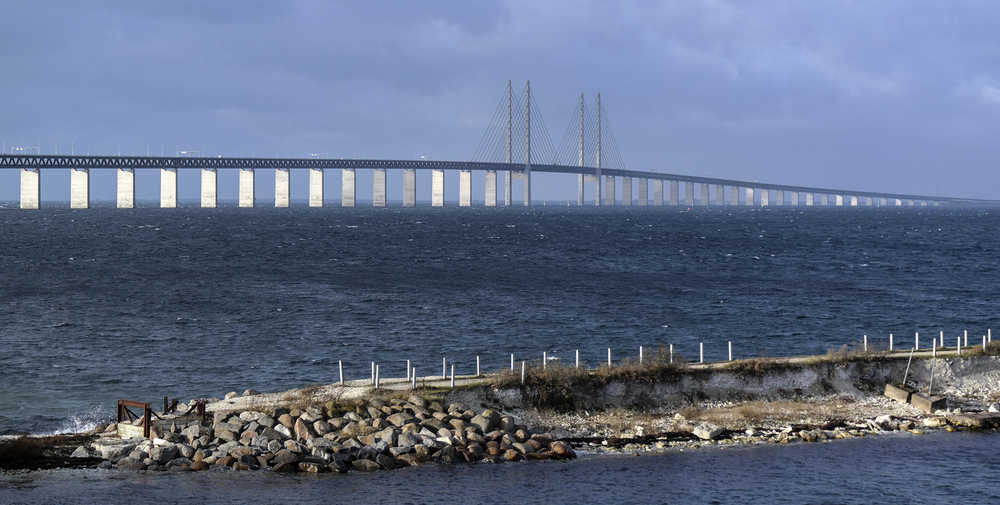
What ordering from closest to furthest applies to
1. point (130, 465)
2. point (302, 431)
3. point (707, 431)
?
point (130, 465) → point (302, 431) → point (707, 431)

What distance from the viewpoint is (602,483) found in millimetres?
25141

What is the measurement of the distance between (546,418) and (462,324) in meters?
22.0

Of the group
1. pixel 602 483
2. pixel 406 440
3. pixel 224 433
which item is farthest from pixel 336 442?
pixel 602 483

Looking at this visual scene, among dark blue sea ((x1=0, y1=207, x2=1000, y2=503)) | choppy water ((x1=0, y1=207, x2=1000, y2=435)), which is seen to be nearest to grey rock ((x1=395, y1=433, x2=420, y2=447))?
dark blue sea ((x1=0, y1=207, x2=1000, y2=503))

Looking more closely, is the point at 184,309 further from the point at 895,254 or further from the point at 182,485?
the point at 895,254

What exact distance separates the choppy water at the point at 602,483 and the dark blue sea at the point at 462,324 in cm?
8

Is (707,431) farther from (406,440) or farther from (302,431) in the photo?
(302,431)

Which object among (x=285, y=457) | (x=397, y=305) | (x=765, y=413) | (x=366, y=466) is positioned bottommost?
(x=366, y=466)

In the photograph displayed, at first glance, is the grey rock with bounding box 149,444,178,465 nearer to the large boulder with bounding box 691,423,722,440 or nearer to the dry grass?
the large boulder with bounding box 691,423,722,440

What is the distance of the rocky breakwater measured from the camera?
86.0 feet

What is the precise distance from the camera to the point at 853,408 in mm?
32906

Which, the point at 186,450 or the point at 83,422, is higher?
the point at 186,450

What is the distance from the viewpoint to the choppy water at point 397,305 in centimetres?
4119

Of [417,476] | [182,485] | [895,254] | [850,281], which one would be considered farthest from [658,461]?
[895,254]
